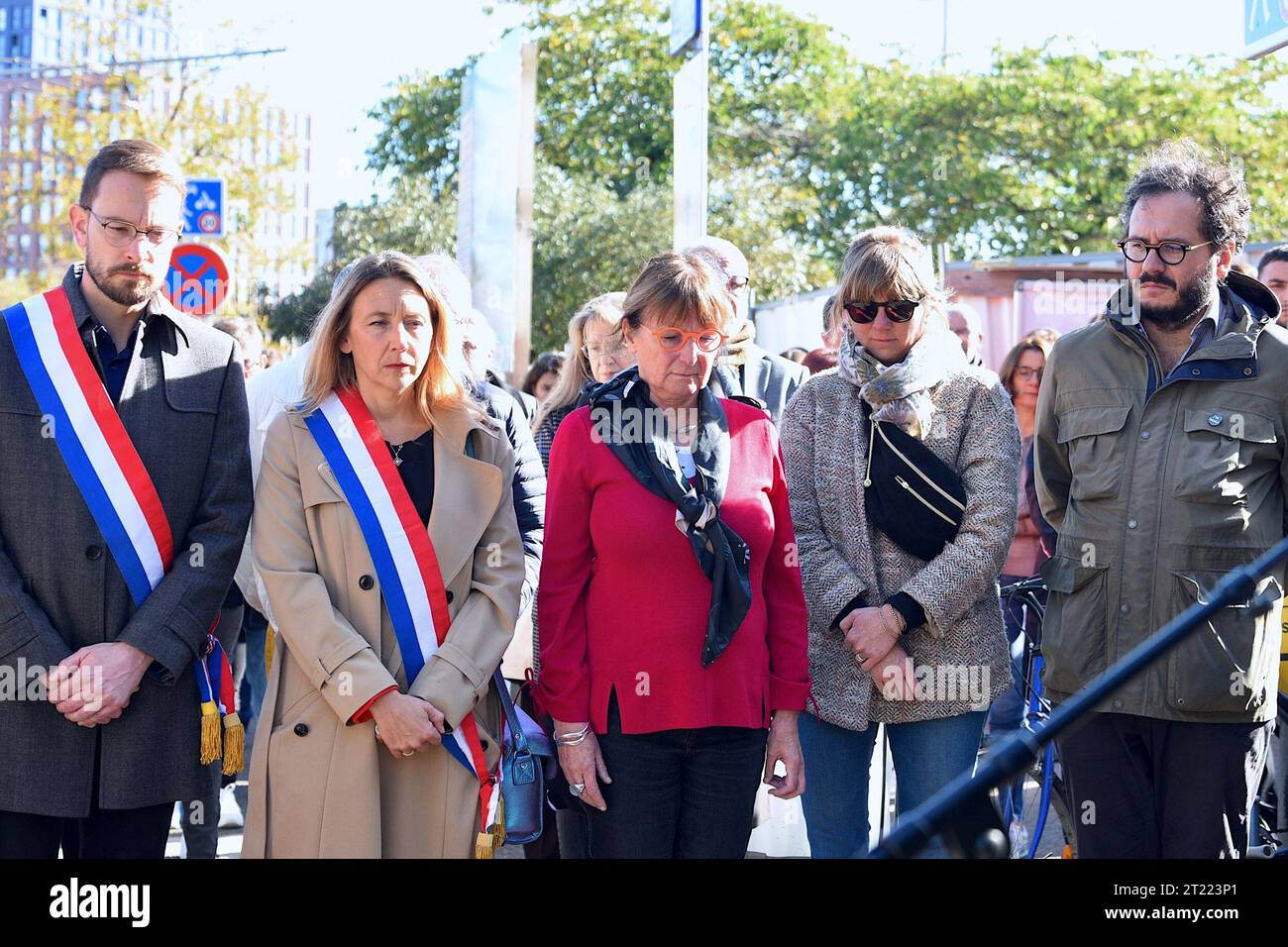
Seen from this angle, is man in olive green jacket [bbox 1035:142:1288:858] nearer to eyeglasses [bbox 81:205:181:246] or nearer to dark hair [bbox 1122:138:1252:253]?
dark hair [bbox 1122:138:1252:253]

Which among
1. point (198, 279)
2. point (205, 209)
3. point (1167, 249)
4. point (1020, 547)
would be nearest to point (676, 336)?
point (1167, 249)

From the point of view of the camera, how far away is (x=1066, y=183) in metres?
33.1

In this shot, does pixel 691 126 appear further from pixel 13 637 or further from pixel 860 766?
pixel 13 637

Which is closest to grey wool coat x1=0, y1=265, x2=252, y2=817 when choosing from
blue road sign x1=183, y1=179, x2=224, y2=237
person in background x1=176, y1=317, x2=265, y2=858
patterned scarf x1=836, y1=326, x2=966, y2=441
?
person in background x1=176, y1=317, x2=265, y2=858

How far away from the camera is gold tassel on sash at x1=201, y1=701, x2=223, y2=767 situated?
3.82 m

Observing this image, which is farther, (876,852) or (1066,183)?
(1066,183)

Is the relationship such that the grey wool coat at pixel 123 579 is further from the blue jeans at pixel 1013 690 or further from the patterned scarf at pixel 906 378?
the blue jeans at pixel 1013 690

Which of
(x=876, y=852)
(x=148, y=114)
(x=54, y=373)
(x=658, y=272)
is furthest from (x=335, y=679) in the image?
(x=148, y=114)

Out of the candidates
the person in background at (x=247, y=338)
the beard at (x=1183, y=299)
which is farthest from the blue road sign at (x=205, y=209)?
the beard at (x=1183, y=299)

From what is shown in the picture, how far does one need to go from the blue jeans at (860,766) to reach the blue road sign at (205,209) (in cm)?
1004

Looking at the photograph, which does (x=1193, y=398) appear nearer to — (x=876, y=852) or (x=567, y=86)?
(x=876, y=852)

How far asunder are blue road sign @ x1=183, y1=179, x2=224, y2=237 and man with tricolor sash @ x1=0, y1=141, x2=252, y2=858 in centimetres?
936
